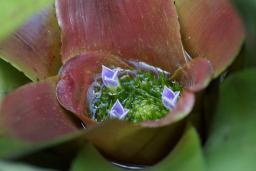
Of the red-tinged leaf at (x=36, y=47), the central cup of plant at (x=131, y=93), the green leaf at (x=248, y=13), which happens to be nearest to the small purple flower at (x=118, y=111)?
the central cup of plant at (x=131, y=93)

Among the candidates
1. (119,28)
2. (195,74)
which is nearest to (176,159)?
(195,74)

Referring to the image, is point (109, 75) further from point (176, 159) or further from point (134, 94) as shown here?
point (176, 159)

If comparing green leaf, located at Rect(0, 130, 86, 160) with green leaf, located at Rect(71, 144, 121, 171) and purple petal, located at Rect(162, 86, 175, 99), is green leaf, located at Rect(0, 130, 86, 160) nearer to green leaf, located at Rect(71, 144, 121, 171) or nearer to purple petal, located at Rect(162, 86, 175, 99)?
green leaf, located at Rect(71, 144, 121, 171)

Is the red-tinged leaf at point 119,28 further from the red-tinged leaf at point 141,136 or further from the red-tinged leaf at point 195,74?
the red-tinged leaf at point 141,136

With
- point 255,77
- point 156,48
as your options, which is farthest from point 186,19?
point 255,77

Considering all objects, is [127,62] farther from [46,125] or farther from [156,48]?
[46,125]

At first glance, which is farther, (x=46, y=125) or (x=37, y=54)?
(x=37, y=54)
